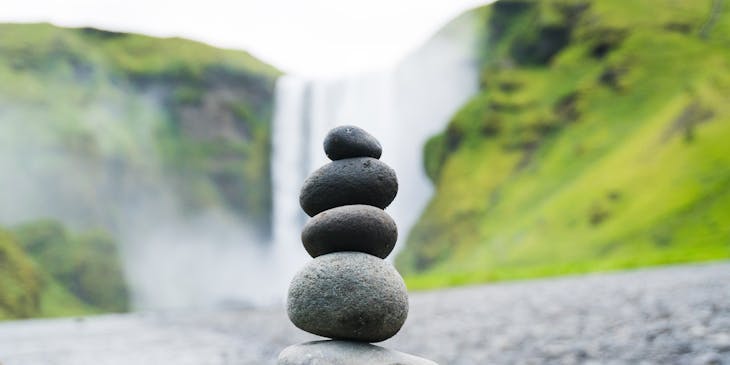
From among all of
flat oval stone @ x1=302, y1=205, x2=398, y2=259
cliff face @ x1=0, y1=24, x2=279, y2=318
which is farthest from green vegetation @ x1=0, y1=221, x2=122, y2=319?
flat oval stone @ x1=302, y1=205, x2=398, y2=259

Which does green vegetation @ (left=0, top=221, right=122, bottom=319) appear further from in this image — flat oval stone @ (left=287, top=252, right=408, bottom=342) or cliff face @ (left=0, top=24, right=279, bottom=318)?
flat oval stone @ (left=287, top=252, right=408, bottom=342)

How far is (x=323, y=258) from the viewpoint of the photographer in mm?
6883

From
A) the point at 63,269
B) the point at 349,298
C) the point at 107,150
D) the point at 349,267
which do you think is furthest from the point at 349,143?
the point at 107,150

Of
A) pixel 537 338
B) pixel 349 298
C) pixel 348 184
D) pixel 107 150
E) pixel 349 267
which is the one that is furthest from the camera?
pixel 107 150

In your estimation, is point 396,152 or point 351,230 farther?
point 396,152

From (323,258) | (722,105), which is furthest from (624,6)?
(323,258)

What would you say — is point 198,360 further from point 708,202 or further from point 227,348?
point 708,202

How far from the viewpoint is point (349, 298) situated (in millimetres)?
6504

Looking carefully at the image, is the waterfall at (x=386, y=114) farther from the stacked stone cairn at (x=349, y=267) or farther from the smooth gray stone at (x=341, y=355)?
the smooth gray stone at (x=341, y=355)

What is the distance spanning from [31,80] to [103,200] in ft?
65.5

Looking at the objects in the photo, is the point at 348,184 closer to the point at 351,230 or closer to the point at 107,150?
the point at 351,230

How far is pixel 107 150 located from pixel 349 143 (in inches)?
3305

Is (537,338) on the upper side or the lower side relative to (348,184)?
lower

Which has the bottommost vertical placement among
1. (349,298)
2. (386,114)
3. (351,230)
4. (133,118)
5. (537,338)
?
(349,298)
